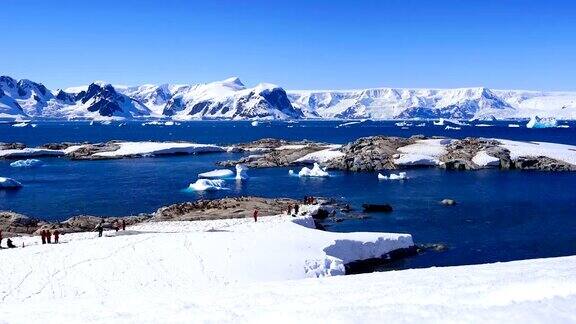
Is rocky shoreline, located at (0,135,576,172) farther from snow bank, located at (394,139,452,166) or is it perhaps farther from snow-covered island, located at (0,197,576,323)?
snow-covered island, located at (0,197,576,323)

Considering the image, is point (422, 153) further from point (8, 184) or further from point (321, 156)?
point (8, 184)

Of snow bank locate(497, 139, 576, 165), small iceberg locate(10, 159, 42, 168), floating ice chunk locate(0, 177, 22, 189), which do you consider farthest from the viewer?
small iceberg locate(10, 159, 42, 168)

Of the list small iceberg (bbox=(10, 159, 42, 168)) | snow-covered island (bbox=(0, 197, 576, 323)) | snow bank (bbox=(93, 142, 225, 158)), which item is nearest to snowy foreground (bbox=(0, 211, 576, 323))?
snow-covered island (bbox=(0, 197, 576, 323))

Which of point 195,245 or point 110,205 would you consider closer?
point 195,245

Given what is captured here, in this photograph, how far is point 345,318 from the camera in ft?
43.2

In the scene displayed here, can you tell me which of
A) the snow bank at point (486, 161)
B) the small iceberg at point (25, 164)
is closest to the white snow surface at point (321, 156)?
the snow bank at point (486, 161)

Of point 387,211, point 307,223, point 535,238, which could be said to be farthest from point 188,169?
point 535,238

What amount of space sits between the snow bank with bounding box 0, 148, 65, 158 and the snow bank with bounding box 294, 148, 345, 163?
1837 inches

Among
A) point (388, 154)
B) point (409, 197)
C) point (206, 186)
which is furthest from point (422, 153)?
point (206, 186)

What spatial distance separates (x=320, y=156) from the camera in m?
87.8

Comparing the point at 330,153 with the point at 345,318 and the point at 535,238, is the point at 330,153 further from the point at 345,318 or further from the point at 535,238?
the point at 345,318

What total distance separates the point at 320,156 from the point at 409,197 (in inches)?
1339

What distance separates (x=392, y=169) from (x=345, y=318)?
221 ft

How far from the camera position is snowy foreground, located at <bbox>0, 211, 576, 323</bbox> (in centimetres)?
1378
